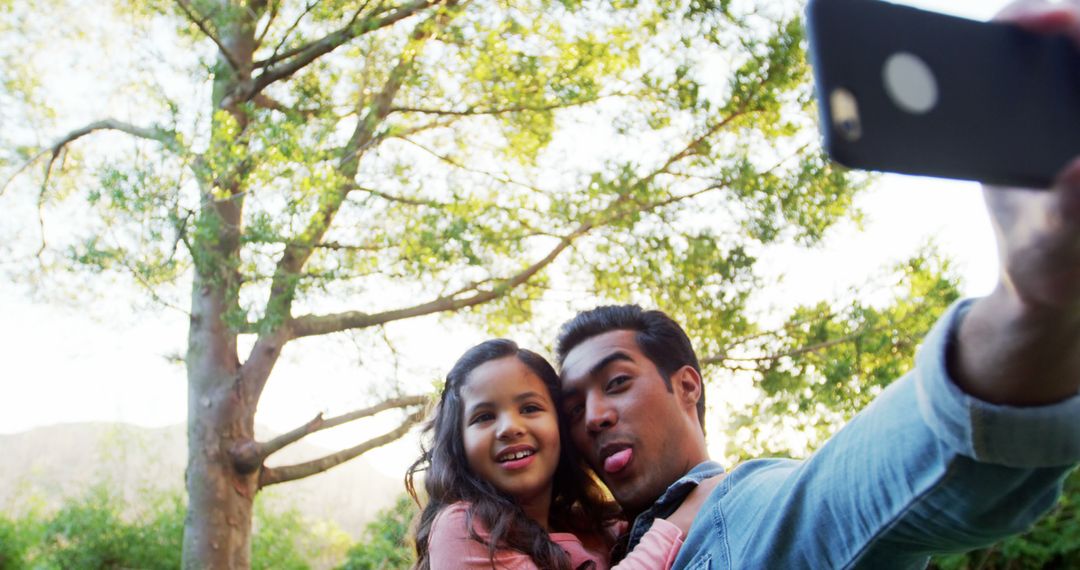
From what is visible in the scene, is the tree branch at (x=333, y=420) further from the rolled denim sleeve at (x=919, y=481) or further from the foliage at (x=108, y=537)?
the rolled denim sleeve at (x=919, y=481)

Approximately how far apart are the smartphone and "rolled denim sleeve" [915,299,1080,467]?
7.2 inches

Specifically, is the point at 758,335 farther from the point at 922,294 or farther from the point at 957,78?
the point at 957,78

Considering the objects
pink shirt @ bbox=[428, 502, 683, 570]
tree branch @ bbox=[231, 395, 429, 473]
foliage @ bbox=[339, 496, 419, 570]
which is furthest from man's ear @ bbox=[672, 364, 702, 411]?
foliage @ bbox=[339, 496, 419, 570]

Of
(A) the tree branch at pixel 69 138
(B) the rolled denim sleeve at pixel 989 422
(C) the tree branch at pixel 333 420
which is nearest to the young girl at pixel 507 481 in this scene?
(B) the rolled denim sleeve at pixel 989 422

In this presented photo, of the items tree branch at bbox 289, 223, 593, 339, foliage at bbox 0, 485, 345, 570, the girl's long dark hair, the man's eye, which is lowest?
foliage at bbox 0, 485, 345, 570

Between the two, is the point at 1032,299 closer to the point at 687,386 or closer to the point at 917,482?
the point at 917,482

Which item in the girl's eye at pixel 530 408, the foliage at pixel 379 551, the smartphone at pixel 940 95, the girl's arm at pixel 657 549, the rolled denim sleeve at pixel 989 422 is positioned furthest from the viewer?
the foliage at pixel 379 551

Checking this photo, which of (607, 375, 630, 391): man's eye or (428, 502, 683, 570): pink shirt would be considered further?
(607, 375, 630, 391): man's eye

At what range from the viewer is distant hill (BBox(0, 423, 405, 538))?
6.49 m

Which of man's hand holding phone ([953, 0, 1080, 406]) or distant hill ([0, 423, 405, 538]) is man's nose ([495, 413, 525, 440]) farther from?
distant hill ([0, 423, 405, 538])

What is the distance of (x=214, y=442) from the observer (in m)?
4.91

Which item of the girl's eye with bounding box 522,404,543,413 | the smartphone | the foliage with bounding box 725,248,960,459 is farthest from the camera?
the foliage with bounding box 725,248,960,459

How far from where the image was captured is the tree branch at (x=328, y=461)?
4633 mm

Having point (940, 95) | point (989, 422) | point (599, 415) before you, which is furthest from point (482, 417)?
point (940, 95)
